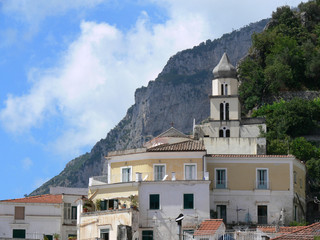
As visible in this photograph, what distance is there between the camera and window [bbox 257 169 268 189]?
2687 inches

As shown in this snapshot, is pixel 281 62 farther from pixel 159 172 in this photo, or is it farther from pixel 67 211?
pixel 67 211

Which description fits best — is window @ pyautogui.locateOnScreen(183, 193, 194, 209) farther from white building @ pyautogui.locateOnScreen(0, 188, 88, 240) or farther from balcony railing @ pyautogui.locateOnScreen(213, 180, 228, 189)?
white building @ pyautogui.locateOnScreen(0, 188, 88, 240)

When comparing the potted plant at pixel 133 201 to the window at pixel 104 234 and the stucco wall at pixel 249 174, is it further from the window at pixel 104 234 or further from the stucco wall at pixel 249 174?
the stucco wall at pixel 249 174

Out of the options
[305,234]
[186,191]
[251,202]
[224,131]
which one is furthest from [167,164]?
[224,131]

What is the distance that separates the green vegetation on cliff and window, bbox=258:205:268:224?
44572mm

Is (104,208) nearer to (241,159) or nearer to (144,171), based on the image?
(144,171)

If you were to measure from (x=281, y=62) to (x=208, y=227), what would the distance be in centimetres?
5799

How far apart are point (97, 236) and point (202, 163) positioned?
10.3m

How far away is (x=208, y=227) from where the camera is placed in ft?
193

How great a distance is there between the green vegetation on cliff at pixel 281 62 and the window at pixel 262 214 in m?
44.6

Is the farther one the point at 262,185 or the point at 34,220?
the point at 34,220

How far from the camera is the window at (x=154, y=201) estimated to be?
63.5 meters

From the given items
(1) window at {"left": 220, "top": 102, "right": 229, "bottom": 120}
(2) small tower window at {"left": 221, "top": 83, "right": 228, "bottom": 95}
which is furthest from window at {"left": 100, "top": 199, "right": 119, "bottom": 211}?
(2) small tower window at {"left": 221, "top": 83, "right": 228, "bottom": 95}

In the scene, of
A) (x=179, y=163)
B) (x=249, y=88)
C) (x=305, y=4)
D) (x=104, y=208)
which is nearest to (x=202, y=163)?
(x=179, y=163)
